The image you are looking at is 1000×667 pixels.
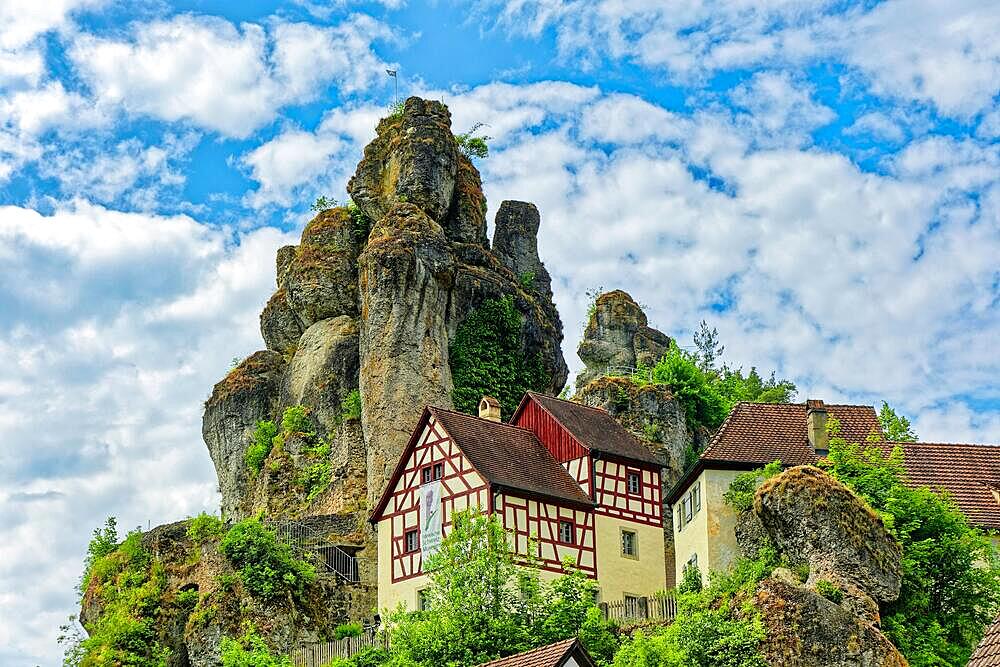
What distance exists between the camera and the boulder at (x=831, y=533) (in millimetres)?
41531

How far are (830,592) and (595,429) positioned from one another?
17455mm

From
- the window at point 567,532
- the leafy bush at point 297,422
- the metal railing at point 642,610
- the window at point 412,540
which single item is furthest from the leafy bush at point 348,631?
the leafy bush at point 297,422

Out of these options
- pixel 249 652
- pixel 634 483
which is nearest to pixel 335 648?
pixel 249 652

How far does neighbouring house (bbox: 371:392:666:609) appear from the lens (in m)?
52.5

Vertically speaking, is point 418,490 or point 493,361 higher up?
point 493,361

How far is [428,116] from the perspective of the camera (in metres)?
69.5

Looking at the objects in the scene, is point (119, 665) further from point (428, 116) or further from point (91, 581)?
point (428, 116)

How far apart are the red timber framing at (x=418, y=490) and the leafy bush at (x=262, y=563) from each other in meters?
3.18

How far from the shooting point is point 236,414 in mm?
68375

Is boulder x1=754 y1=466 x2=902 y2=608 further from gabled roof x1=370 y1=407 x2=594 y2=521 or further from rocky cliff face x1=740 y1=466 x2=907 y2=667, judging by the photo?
gabled roof x1=370 y1=407 x2=594 y2=521

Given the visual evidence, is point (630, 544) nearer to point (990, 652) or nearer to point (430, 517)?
point (430, 517)

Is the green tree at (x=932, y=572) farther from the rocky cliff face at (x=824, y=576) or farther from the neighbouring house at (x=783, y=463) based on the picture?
the neighbouring house at (x=783, y=463)

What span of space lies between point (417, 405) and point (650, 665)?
23382 millimetres

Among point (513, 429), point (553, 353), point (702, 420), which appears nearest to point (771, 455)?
point (513, 429)
